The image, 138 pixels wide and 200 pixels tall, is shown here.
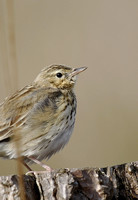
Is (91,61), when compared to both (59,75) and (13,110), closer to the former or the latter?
(59,75)

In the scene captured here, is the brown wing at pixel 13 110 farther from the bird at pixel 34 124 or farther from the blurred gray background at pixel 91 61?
the blurred gray background at pixel 91 61

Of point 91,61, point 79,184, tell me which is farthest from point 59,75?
point 91,61

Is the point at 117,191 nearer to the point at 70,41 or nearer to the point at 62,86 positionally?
the point at 62,86

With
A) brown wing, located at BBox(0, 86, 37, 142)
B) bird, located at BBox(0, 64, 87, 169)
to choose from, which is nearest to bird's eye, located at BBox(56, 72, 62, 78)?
bird, located at BBox(0, 64, 87, 169)

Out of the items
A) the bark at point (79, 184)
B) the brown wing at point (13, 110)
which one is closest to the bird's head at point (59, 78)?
the brown wing at point (13, 110)

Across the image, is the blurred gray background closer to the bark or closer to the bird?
the bird
